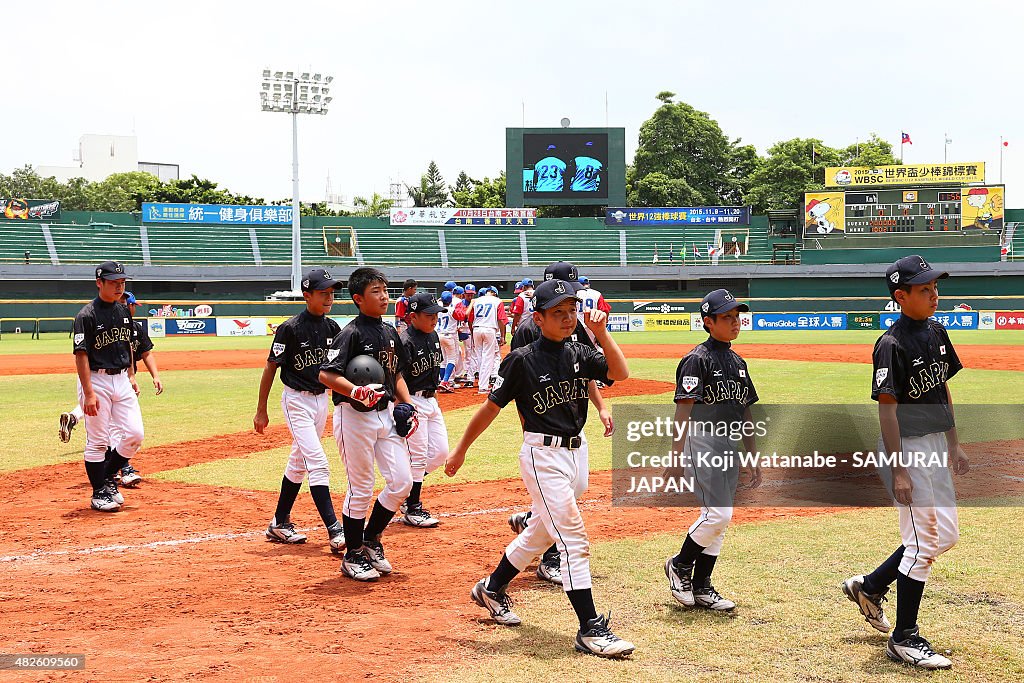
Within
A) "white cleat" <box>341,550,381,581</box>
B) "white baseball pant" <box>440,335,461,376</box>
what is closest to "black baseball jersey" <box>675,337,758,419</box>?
"white cleat" <box>341,550,381,581</box>

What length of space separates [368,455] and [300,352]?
4.76ft

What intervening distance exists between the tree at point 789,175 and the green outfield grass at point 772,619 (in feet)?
250

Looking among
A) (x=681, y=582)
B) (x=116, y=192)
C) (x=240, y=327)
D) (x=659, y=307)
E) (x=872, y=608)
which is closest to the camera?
(x=872, y=608)

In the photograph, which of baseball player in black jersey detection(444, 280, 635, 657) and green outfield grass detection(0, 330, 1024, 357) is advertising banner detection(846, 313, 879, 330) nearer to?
green outfield grass detection(0, 330, 1024, 357)

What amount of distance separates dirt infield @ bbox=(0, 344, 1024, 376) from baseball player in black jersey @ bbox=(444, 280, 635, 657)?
808 inches

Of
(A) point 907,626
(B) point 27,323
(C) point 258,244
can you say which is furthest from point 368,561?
(C) point 258,244

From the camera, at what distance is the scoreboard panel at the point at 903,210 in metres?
55.6

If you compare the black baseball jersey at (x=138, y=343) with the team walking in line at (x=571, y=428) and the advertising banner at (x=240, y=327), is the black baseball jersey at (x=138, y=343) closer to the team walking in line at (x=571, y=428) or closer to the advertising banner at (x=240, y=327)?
the team walking in line at (x=571, y=428)

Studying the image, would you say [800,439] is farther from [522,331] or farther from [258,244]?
[258,244]

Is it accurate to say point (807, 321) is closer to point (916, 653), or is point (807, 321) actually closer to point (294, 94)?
point (294, 94)

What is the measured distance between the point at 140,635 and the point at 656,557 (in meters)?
3.76

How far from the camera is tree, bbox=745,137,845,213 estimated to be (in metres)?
79.4

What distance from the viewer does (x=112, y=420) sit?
9344 millimetres

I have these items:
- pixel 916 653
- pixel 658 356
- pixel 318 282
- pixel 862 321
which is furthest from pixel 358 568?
pixel 862 321
